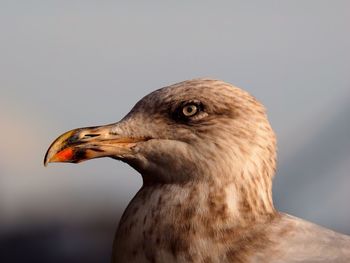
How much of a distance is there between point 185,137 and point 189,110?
0.14m

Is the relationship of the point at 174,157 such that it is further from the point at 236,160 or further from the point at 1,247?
the point at 1,247

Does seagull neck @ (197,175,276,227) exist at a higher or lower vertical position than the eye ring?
lower

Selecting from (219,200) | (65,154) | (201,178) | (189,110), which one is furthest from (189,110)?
(65,154)

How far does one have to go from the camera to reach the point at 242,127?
6230 mm

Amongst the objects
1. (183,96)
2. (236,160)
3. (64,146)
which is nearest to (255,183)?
(236,160)

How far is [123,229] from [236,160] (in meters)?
0.67

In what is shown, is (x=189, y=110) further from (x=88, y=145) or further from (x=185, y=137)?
(x=88, y=145)

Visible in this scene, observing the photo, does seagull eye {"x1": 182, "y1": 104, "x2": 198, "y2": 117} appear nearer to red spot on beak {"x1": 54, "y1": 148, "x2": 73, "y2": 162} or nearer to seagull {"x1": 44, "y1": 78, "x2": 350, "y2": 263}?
seagull {"x1": 44, "y1": 78, "x2": 350, "y2": 263}

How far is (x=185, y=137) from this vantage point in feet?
20.6

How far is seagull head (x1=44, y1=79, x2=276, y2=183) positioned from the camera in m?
6.18

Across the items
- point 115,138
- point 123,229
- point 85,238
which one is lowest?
point 85,238

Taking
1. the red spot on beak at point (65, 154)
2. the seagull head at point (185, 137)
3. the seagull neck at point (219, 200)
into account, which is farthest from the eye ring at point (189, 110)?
the red spot on beak at point (65, 154)

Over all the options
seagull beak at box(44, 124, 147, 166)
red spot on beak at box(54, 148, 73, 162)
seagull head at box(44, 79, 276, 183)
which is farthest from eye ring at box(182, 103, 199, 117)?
red spot on beak at box(54, 148, 73, 162)

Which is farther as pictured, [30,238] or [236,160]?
[30,238]
